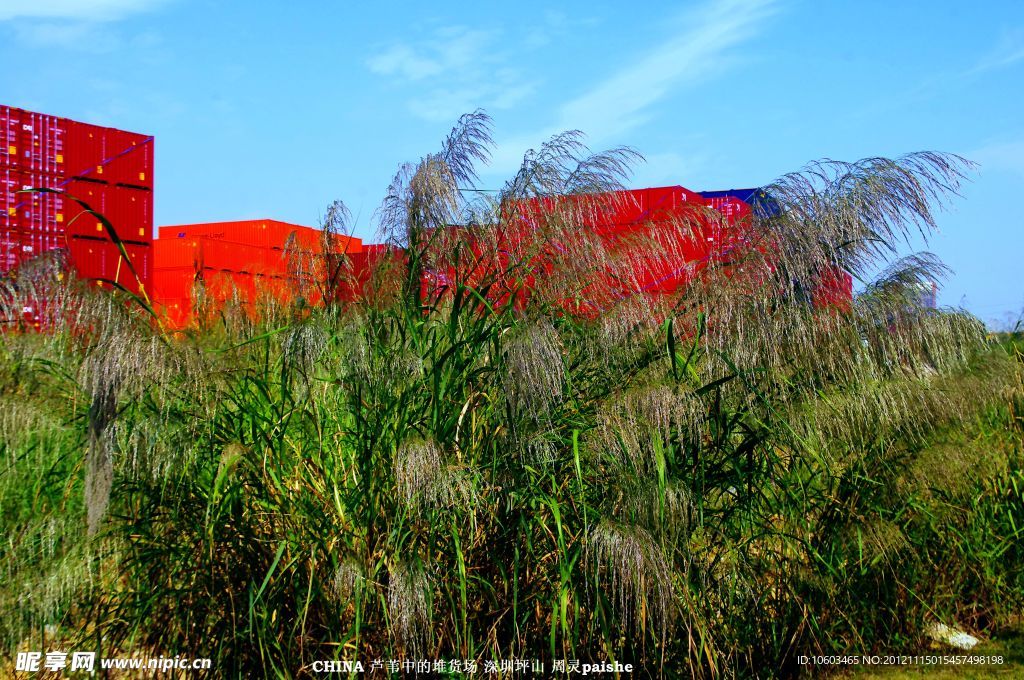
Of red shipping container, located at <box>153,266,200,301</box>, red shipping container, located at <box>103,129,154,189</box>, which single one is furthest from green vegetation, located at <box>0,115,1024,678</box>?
red shipping container, located at <box>153,266,200,301</box>

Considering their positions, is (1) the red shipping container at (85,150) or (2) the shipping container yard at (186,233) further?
(1) the red shipping container at (85,150)

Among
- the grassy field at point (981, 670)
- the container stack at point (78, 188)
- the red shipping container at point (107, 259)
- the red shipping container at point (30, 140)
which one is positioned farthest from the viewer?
the red shipping container at point (107, 259)

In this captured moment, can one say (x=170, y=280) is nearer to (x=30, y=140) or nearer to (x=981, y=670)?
(x=30, y=140)

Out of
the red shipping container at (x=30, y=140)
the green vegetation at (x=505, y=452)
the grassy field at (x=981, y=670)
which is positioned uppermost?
the red shipping container at (x=30, y=140)

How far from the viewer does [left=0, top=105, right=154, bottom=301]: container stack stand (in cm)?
933

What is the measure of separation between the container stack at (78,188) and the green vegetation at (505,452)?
19.7 ft

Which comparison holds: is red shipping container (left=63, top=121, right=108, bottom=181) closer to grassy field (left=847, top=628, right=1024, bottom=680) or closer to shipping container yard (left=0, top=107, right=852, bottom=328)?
shipping container yard (left=0, top=107, right=852, bottom=328)

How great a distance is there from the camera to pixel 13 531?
11.5 feet

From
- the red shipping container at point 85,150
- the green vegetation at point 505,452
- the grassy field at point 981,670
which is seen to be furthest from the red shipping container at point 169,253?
the grassy field at point 981,670

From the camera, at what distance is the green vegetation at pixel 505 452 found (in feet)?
10.4

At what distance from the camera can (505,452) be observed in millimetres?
3377

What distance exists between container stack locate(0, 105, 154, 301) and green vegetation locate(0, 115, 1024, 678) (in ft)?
19.7

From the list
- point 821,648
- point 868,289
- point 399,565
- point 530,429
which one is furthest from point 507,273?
point 821,648

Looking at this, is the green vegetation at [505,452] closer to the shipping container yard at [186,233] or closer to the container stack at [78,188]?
the shipping container yard at [186,233]
